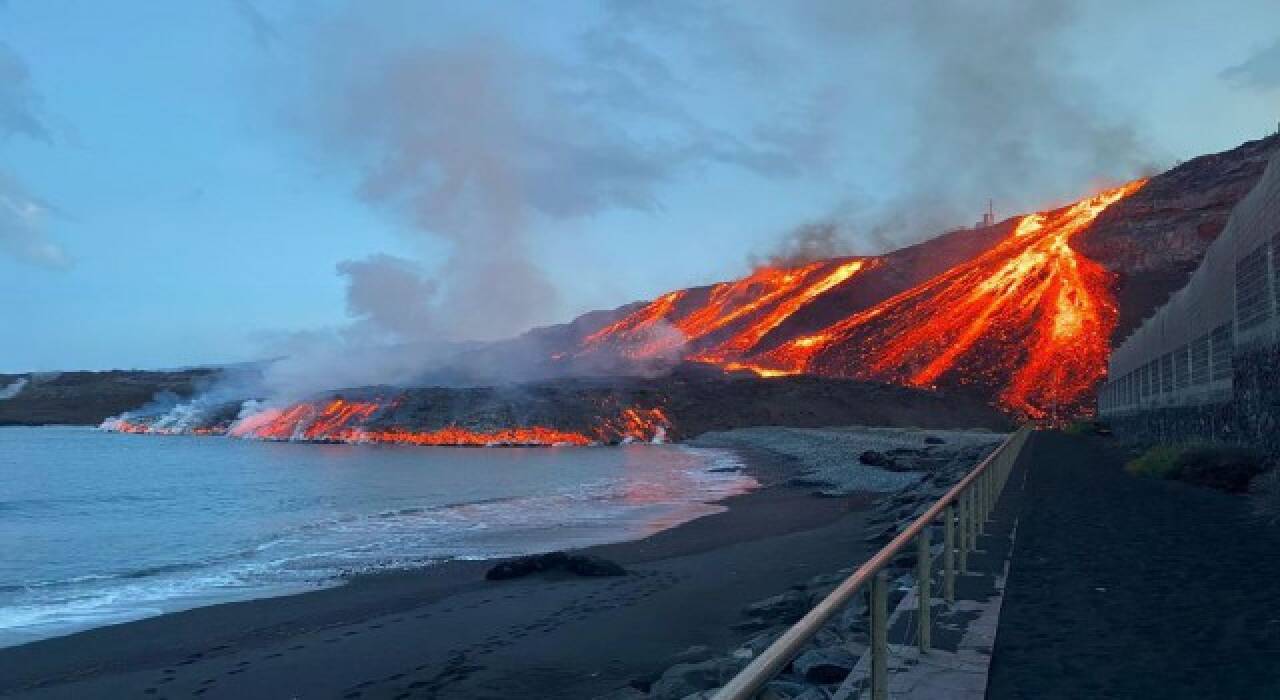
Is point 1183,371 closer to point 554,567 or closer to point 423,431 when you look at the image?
point 554,567

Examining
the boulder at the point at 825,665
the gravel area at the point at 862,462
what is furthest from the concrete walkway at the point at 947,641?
the gravel area at the point at 862,462

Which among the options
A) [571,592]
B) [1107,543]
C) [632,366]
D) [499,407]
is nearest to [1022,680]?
[1107,543]

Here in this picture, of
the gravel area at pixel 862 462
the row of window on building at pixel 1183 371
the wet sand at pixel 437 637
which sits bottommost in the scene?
the wet sand at pixel 437 637

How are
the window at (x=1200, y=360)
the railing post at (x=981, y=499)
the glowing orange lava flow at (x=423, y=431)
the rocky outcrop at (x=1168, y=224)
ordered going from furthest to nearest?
the rocky outcrop at (x=1168, y=224) → the glowing orange lava flow at (x=423, y=431) → the window at (x=1200, y=360) → the railing post at (x=981, y=499)

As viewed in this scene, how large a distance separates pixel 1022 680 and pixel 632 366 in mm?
177529

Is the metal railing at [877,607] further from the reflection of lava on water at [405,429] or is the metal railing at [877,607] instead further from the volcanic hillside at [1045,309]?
the volcanic hillside at [1045,309]

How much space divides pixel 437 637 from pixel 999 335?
154139mm

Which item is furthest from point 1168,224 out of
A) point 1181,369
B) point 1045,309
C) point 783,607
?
point 783,607

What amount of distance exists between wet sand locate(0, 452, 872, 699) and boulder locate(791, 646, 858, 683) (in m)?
2.72

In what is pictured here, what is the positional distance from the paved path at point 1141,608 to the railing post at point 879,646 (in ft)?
5.65

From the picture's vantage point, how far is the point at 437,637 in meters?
12.5

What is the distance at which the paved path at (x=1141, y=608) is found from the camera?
238 inches

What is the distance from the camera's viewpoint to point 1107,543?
1260 centimetres

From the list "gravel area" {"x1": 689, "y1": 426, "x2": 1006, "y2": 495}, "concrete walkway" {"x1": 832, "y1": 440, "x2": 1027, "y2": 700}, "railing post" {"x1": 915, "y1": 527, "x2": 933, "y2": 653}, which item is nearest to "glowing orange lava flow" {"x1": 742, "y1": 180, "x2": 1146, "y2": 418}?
"gravel area" {"x1": 689, "y1": 426, "x2": 1006, "y2": 495}
